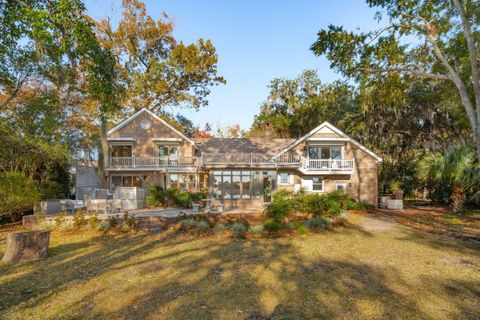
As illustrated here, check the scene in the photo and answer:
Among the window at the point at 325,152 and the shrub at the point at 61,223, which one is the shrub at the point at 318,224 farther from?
the shrub at the point at 61,223

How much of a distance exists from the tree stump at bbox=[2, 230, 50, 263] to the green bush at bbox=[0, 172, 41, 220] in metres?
6.17

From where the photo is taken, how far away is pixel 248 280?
6.70 m

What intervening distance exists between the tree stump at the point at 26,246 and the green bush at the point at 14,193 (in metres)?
6.17

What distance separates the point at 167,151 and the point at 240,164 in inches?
352

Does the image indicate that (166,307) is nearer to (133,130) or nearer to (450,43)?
(450,43)

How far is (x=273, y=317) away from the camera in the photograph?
4.92 metres

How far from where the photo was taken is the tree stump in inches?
340

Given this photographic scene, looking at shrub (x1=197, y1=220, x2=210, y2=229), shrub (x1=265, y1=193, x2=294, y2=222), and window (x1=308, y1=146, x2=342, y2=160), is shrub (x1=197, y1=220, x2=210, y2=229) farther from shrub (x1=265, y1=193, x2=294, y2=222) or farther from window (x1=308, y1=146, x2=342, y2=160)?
window (x1=308, y1=146, x2=342, y2=160)

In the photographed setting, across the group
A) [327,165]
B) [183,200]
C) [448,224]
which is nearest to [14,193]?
[183,200]

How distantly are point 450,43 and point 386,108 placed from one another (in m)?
19.0

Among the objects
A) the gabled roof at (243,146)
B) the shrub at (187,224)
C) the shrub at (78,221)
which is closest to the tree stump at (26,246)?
the shrub at (78,221)

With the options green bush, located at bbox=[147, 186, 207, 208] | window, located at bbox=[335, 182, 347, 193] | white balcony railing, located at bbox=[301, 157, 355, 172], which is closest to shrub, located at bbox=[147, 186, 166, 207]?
green bush, located at bbox=[147, 186, 207, 208]

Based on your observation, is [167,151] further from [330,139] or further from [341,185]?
[341,185]

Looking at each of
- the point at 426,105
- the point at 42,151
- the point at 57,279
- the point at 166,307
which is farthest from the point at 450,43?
the point at 42,151
